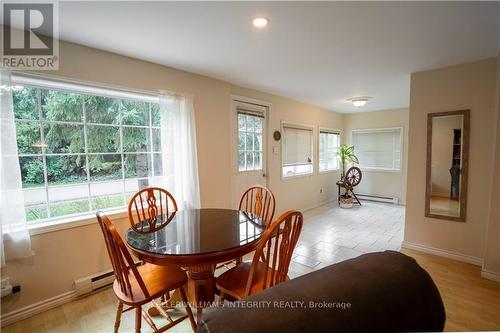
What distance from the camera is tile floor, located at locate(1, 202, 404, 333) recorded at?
182 cm

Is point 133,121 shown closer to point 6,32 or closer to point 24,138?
point 24,138

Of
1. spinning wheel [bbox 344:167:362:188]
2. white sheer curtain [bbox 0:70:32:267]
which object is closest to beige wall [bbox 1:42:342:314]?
white sheer curtain [bbox 0:70:32:267]

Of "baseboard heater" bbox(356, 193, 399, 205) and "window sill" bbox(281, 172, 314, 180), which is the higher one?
"window sill" bbox(281, 172, 314, 180)

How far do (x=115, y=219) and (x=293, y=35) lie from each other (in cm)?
240

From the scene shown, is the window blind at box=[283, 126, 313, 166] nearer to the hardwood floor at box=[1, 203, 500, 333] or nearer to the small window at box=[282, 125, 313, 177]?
the small window at box=[282, 125, 313, 177]

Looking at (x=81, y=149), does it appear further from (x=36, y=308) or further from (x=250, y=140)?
(x=250, y=140)

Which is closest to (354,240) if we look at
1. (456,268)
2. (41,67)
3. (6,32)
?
(456,268)

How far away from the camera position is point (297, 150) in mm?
4871

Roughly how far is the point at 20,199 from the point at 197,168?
155 cm

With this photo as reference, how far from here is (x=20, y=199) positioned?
71.7 inches

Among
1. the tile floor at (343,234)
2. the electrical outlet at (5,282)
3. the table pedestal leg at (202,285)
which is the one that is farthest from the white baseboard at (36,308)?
the tile floor at (343,234)

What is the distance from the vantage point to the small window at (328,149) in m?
5.64

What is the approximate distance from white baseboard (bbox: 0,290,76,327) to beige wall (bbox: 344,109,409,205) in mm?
6024

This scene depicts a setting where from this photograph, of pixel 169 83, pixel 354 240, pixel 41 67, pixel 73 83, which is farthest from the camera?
pixel 354 240
